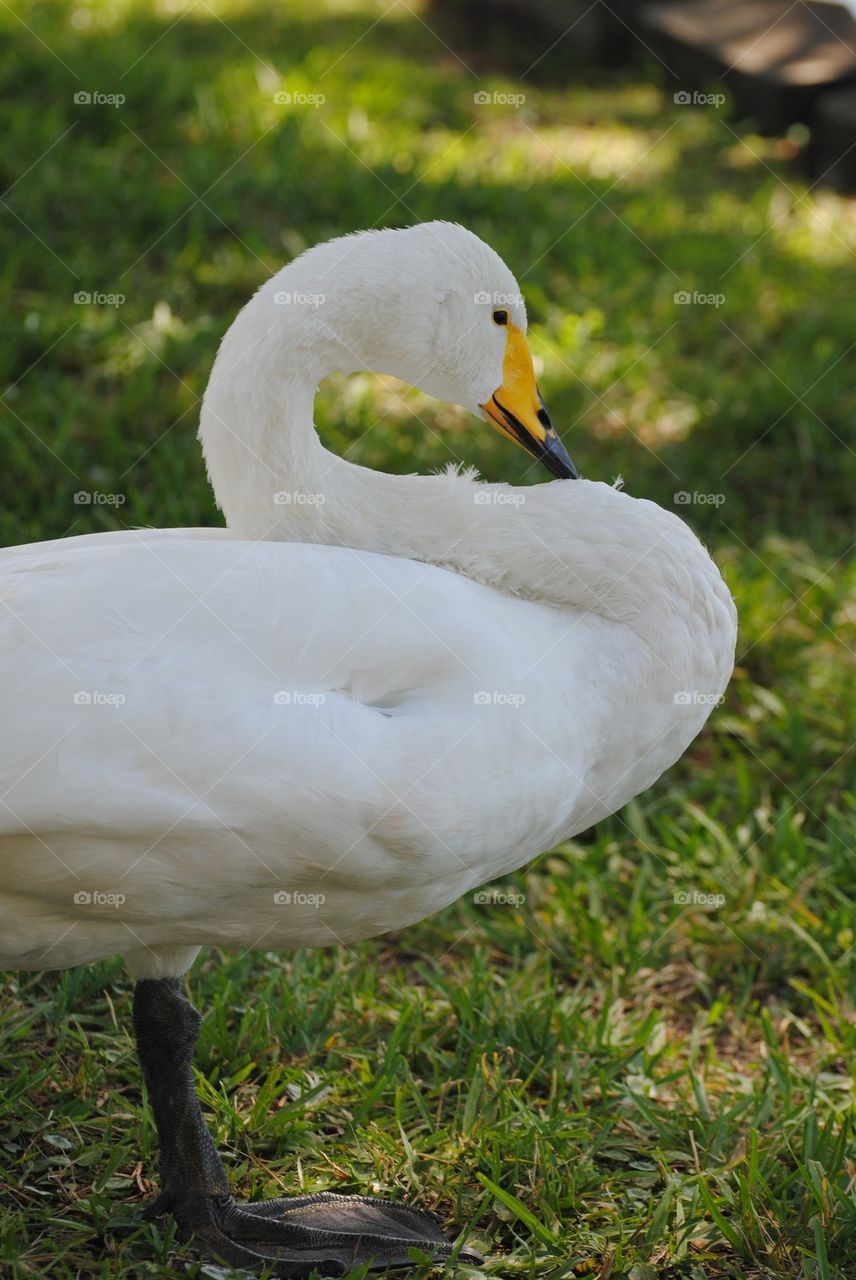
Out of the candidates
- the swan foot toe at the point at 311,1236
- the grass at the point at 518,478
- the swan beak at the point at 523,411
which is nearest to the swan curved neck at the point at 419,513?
the swan beak at the point at 523,411

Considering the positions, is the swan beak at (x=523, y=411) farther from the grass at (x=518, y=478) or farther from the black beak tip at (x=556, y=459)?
the grass at (x=518, y=478)

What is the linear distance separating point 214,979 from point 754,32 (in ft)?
23.4

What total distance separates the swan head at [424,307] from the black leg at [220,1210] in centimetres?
119

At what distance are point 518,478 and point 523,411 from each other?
7.01ft

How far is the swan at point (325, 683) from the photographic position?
2.13 meters

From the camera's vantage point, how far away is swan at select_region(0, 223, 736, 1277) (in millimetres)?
2133

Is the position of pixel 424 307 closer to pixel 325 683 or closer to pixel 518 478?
pixel 325 683

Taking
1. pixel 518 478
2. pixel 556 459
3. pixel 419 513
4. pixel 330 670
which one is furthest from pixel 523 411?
pixel 518 478

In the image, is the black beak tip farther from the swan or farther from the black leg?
the black leg

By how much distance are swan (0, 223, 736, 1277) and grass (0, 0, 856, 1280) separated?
11.0 inches

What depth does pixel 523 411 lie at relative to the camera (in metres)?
2.73

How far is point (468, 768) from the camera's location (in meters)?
2.20

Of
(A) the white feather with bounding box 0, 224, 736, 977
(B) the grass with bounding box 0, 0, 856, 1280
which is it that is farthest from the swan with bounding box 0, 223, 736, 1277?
(B) the grass with bounding box 0, 0, 856, 1280

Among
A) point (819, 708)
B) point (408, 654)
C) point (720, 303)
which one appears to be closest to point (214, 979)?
point (408, 654)
